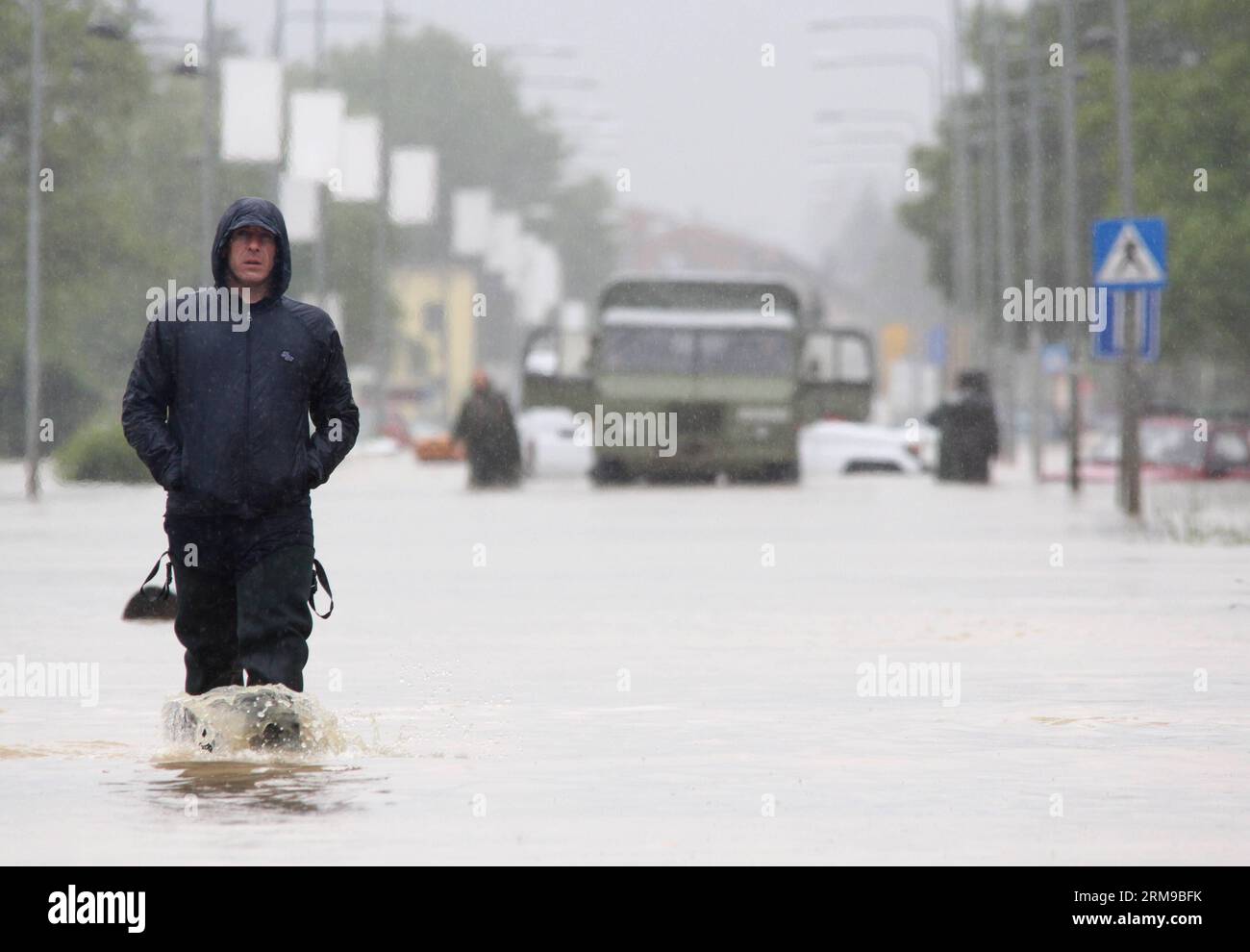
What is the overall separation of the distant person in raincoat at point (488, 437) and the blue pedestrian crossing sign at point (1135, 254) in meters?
16.4

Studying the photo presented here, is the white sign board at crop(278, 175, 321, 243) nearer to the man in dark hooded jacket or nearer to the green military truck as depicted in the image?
the green military truck

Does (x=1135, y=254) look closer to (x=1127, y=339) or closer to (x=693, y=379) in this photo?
(x=1127, y=339)

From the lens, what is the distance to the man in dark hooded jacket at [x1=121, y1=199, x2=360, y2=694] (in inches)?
433

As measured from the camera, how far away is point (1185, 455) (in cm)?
5266

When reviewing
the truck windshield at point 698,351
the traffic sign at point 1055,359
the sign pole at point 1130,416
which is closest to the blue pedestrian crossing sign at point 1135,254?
the sign pole at point 1130,416

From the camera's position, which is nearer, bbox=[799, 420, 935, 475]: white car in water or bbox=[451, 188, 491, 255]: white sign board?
bbox=[799, 420, 935, 475]: white car in water

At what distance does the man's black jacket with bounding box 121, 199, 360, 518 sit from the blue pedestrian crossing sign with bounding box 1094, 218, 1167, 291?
75.2ft

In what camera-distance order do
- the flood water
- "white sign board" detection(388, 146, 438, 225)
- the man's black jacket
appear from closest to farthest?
the flood water → the man's black jacket → "white sign board" detection(388, 146, 438, 225)

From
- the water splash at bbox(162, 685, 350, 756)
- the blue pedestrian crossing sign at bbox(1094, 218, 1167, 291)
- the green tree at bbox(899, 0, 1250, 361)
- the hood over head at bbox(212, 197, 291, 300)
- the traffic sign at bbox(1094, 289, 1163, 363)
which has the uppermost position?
the green tree at bbox(899, 0, 1250, 361)

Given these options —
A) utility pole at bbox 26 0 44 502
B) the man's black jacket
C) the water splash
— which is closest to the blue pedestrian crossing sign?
utility pole at bbox 26 0 44 502

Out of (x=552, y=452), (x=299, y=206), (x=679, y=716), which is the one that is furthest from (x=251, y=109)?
(x=679, y=716)

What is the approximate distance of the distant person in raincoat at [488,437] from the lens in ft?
160

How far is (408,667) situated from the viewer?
1616 cm

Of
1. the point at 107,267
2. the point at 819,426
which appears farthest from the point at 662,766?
the point at 107,267
